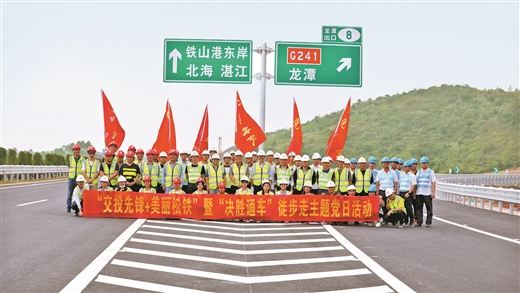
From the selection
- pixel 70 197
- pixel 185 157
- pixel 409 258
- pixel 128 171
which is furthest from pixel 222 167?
pixel 409 258

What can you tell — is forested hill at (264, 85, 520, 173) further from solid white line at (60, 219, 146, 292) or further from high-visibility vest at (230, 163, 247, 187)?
solid white line at (60, 219, 146, 292)

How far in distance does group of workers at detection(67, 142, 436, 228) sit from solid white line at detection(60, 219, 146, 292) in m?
3.92

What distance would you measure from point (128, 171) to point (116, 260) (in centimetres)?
707

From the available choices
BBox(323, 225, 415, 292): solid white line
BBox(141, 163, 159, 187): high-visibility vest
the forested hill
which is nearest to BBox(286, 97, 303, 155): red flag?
BBox(141, 163, 159, 187): high-visibility vest

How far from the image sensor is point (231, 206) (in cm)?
1507

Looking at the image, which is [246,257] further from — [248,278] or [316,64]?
[316,64]

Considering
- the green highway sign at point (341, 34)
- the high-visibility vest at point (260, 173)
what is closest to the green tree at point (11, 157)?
the green highway sign at point (341, 34)

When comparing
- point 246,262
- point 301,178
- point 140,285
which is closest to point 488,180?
point 301,178

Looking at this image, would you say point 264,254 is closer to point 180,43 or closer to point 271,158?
point 271,158

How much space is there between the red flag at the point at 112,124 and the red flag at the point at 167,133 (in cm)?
189

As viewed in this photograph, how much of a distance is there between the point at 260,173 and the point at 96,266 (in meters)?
7.84

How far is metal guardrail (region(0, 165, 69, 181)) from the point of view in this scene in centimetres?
3269

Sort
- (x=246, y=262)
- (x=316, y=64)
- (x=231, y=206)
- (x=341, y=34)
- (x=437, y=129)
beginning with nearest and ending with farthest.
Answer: (x=246, y=262)
(x=231, y=206)
(x=316, y=64)
(x=341, y=34)
(x=437, y=129)

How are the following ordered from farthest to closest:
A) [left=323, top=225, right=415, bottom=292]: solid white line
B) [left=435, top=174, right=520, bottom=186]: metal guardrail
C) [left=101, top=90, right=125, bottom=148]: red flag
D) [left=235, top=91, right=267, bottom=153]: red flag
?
1. [left=435, top=174, right=520, bottom=186]: metal guardrail
2. [left=235, top=91, right=267, bottom=153]: red flag
3. [left=101, top=90, right=125, bottom=148]: red flag
4. [left=323, top=225, right=415, bottom=292]: solid white line
